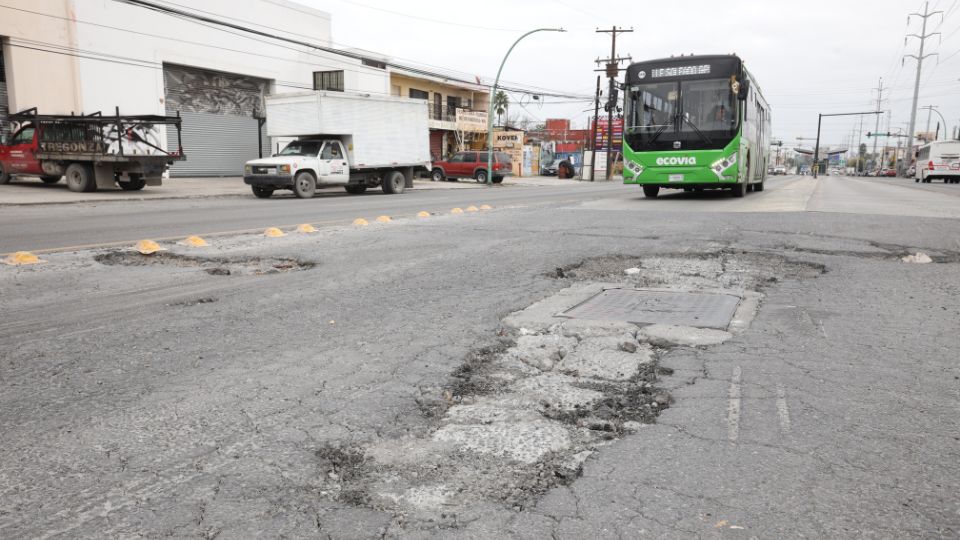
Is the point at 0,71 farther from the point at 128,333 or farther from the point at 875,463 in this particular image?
the point at 875,463

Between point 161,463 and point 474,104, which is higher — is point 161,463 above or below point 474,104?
below

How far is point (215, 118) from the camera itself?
30.9 meters

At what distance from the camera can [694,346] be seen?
13.8 ft

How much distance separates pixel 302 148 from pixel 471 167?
58.4 feet

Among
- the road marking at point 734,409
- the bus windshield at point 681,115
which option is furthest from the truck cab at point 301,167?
the road marking at point 734,409

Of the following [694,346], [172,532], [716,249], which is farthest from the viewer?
[716,249]

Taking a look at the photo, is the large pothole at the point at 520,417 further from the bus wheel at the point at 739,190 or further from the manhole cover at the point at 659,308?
the bus wheel at the point at 739,190

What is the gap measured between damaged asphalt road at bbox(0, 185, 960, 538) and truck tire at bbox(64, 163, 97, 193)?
1497 cm

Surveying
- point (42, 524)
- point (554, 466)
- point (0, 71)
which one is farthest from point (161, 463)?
point (0, 71)

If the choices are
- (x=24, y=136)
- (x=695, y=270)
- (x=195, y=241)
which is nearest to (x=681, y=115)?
(x=695, y=270)

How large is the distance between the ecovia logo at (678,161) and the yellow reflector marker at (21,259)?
541 inches

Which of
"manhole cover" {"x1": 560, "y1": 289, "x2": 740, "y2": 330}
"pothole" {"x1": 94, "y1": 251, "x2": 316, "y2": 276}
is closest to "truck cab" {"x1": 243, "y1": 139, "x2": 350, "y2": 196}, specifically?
"pothole" {"x1": 94, "y1": 251, "x2": 316, "y2": 276}

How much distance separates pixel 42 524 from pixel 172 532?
44 centimetres

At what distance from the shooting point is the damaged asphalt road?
2.28 meters
